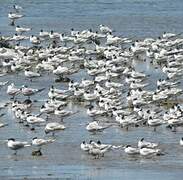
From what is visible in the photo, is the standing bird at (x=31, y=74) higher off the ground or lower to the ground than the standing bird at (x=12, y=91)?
lower

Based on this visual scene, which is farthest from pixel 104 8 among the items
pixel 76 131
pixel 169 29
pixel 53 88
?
pixel 76 131

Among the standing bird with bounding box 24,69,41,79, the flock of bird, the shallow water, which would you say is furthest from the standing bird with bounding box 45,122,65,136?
the standing bird with bounding box 24,69,41,79

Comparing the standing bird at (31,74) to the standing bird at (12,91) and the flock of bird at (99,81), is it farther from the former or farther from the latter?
the standing bird at (12,91)

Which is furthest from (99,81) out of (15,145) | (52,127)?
(15,145)

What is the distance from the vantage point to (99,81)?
127 feet

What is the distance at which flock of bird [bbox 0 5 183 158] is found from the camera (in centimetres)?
3134

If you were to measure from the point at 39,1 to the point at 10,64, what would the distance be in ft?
111

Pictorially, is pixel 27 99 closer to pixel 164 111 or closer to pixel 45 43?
pixel 164 111

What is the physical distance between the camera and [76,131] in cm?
3125

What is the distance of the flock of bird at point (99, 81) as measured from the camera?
103 feet

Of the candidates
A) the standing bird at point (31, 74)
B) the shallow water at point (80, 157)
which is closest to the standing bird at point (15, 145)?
the shallow water at point (80, 157)

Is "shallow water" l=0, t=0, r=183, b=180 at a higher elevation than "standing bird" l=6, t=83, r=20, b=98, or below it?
higher

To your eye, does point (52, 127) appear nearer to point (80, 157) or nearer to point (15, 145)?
point (15, 145)

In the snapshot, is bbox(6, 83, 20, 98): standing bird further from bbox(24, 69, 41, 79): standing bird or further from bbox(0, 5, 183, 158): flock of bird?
bbox(24, 69, 41, 79): standing bird
